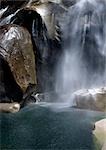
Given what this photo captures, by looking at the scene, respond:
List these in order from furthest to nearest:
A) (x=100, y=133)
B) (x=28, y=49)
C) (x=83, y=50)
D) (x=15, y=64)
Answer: (x=83, y=50)
(x=28, y=49)
(x=15, y=64)
(x=100, y=133)

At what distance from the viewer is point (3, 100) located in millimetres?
9617

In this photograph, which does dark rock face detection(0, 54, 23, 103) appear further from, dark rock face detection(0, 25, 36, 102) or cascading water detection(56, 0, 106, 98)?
cascading water detection(56, 0, 106, 98)

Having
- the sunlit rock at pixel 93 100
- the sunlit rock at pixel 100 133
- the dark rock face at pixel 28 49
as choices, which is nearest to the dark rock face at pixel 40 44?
the dark rock face at pixel 28 49

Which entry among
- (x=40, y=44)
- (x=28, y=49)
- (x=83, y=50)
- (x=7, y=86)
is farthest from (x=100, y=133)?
(x=83, y=50)

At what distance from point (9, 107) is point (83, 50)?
357 cm

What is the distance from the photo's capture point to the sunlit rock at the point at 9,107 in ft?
29.5

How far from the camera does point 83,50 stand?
453 inches

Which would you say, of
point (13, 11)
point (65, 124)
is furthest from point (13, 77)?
point (13, 11)

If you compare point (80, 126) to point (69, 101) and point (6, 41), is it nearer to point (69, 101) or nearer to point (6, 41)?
point (69, 101)

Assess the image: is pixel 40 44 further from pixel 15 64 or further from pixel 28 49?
pixel 15 64

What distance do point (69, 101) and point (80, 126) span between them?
257cm

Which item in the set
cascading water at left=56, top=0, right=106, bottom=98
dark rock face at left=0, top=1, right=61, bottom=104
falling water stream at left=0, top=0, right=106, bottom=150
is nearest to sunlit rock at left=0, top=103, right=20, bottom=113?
falling water stream at left=0, top=0, right=106, bottom=150

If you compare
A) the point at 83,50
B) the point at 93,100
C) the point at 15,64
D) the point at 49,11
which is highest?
the point at 49,11

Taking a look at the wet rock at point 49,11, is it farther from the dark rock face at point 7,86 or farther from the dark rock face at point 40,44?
the dark rock face at point 7,86
